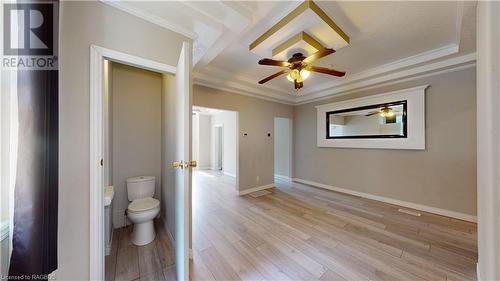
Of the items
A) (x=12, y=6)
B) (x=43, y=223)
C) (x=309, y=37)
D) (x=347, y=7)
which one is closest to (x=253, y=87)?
(x=309, y=37)

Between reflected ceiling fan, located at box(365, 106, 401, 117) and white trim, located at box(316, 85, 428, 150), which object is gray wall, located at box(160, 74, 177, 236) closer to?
white trim, located at box(316, 85, 428, 150)

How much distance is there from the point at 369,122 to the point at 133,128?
14.1 ft

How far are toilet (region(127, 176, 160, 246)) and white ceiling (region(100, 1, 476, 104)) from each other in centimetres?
193

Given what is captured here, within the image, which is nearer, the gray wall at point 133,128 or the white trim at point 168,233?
the white trim at point 168,233

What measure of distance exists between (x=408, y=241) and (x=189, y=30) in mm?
3460

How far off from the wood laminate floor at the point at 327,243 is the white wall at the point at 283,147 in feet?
6.69

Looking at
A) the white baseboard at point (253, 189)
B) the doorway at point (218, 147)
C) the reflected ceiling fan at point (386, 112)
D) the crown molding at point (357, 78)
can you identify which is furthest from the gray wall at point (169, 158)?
the doorway at point (218, 147)

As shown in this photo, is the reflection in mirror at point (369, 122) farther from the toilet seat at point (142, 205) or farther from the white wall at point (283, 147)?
the toilet seat at point (142, 205)

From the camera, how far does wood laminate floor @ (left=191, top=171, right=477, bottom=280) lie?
63.2 inches

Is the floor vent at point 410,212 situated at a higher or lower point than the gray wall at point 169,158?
lower

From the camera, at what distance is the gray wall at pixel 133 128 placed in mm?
2395

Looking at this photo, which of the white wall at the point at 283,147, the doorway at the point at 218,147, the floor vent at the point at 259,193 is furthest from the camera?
the doorway at the point at 218,147

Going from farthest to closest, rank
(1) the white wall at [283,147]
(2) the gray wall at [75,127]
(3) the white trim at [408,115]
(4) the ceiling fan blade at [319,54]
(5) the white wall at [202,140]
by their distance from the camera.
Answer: (5) the white wall at [202,140] < (1) the white wall at [283,147] < (3) the white trim at [408,115] < (4) the ceiling fan blade at [319,54] < (2) the gray wall at [75,127]

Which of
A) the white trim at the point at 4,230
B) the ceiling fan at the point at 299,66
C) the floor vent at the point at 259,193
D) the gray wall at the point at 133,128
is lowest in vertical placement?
the floor vent at the point at 259,193
